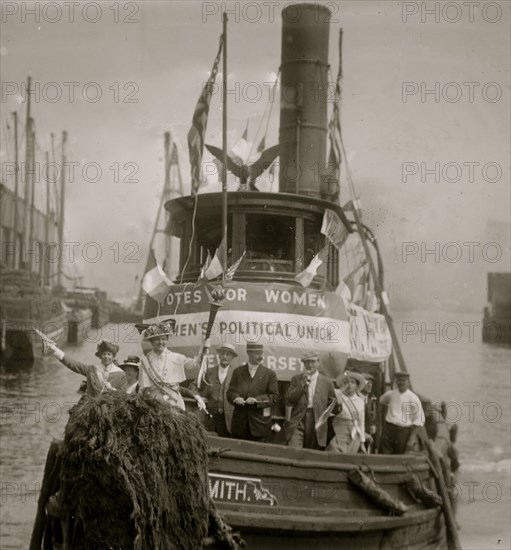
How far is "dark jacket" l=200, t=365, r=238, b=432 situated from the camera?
8.80 metres

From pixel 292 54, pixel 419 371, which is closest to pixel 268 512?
pixel 292 54

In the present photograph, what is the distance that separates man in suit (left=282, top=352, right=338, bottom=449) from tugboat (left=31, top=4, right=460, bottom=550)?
0.88 ft

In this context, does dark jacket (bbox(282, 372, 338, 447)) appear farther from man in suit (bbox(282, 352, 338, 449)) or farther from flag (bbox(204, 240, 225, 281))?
flag (bbox(204, 240, 225, 281))

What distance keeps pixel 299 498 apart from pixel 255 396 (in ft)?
3.68

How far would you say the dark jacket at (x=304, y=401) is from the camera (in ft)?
28.9

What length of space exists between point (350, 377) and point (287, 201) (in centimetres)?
257

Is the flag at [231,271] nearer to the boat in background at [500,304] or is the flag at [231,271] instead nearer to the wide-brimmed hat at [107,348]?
the wide-brimmed hat at [107,348]

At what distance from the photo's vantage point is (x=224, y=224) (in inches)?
389

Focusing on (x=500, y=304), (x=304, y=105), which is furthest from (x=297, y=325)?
(x=500, y=304)

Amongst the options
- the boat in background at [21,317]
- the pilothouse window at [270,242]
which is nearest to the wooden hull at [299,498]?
the pilothouse window at [270,242]

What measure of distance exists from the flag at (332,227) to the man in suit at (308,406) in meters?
2.56

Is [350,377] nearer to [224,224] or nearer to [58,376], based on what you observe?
[224,224]

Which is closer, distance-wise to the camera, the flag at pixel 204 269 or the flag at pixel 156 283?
the flag at pixel 204 269

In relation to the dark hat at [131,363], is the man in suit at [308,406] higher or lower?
lower
